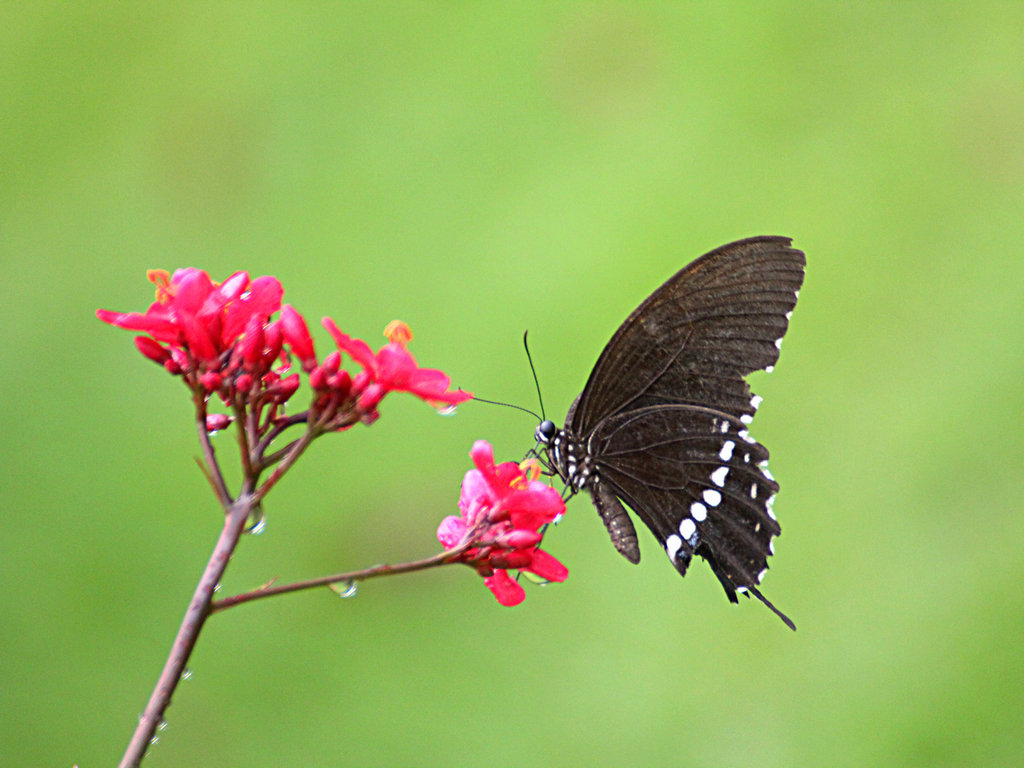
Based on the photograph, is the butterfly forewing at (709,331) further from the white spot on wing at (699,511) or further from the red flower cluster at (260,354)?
the red flower cluster at (260,354)

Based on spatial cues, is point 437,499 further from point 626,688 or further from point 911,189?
point 911,189

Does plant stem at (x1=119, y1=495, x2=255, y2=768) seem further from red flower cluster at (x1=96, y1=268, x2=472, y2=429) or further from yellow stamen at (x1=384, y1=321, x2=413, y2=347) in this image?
yellow stamen at (x1=384, y1=321, x2=413, y2=347)

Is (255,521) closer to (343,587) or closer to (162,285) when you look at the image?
(343,587)

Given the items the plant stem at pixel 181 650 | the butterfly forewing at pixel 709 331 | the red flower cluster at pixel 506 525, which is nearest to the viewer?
the plant stem at pixel 181 650

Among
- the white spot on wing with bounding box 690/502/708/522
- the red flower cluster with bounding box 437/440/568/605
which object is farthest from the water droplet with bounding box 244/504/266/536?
the white spot on wing with bounding box 690/502/708/522

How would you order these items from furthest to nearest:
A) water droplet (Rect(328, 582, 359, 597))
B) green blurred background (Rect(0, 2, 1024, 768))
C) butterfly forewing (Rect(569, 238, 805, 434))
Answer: green blurred background (Rect(0, 2, 1024, 768)) < butterfly forewing (Rect(569, 238, 805, 434)) < water droplet (Rect(328, 582, 359, 597))

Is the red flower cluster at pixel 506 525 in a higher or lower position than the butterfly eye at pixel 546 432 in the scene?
higher

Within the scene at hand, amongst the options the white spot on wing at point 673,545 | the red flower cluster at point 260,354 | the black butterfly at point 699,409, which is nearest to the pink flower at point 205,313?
the red flower cluster at point 260,354
